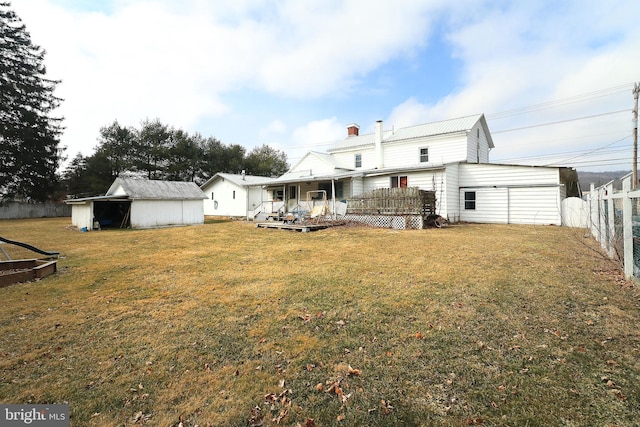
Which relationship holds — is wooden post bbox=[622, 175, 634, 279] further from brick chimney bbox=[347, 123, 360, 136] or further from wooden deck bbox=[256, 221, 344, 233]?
brick chimney bbox=[347, 123, 360, 136]

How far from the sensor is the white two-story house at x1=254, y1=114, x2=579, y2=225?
17516 millimetres

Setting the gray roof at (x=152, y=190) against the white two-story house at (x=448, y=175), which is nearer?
→ the white two-story house at (x=448, y=175)

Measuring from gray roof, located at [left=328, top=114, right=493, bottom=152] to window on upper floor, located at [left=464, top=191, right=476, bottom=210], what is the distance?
508 cm

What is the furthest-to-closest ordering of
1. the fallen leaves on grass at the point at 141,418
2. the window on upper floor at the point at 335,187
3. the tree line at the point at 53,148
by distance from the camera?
the tree line at the point at 53,148 < the window on upper floor at the point at 335,187 < the fallen leaves on grass at the point at 141,418

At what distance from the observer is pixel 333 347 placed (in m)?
3.42

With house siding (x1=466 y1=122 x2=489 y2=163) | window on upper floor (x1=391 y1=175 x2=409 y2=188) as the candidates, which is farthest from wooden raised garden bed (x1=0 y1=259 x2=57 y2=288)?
house siding (x1=466 y1=122 x2=489 y2=163)

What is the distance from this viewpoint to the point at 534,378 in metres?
2.73

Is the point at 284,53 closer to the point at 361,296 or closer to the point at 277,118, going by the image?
the point at 361,296

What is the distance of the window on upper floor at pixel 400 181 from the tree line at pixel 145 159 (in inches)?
1385

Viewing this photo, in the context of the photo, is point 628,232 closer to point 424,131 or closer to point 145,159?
point 424,131

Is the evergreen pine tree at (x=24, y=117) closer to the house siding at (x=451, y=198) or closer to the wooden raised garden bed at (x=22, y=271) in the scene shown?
the wooden raised garden bed at (x=22, y=271)

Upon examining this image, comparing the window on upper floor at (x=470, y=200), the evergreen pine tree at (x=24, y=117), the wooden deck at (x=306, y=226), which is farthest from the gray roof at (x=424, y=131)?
the evergreen pine tree at (x=24, y=117)

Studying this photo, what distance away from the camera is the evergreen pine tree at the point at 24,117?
3127 cm

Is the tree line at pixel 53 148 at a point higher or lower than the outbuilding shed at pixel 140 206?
higher
